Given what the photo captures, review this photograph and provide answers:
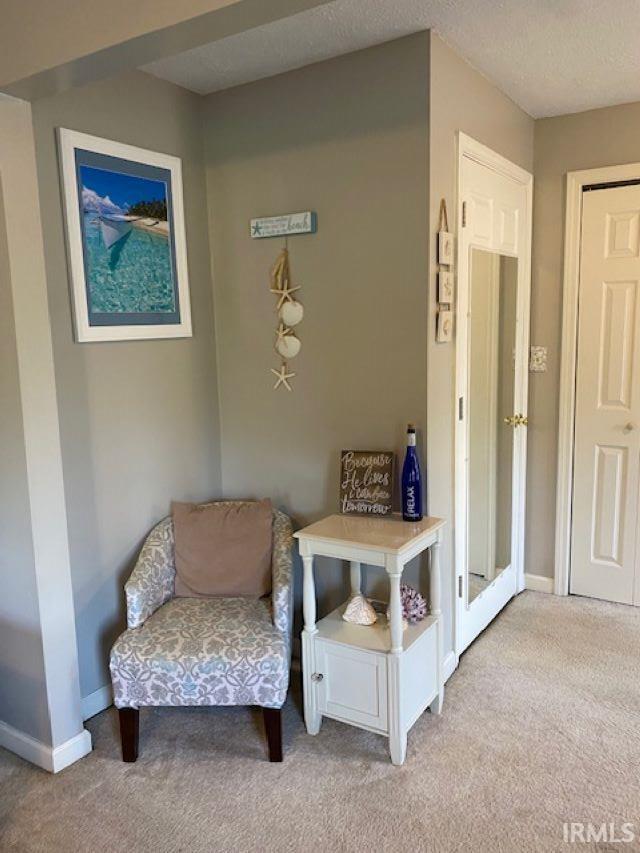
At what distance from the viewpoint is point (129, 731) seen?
7.39 ft

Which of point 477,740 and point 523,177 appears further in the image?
point 523,177

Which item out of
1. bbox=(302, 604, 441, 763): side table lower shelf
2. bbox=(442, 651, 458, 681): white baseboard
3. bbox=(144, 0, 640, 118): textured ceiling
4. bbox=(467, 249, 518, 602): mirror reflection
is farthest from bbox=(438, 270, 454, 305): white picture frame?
bbox=(442, 651, 458, 681): white baseboard

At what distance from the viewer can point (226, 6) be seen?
139cm

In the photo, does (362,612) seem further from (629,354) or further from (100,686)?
(629,354)

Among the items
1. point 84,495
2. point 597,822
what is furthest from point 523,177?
point 597,822

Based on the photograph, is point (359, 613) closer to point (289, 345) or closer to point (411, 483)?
point (411, 483)

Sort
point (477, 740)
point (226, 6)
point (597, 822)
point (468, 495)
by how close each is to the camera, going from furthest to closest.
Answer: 1. point (468, 495)
2. point (477, 740)
3. point (597, 822)
4. point (226, 6)

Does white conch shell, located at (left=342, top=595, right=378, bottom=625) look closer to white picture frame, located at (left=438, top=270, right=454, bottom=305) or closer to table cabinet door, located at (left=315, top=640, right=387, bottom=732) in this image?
table cabinet door, located at (left=315, top=640, right=387, bottom=732)

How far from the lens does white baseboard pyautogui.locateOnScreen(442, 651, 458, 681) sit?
269 centimetres

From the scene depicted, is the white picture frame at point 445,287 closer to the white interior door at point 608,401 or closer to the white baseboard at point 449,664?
the white interior door at point 608,401

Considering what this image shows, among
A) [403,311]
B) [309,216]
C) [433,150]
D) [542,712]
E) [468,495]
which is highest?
[433,150]

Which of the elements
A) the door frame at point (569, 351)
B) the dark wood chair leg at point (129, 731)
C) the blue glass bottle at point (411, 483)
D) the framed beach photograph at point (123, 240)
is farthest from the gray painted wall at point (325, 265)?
the door frame at point (569, 351)

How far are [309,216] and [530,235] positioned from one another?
54.2 inches

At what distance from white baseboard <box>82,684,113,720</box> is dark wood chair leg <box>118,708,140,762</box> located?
0.97 ft
